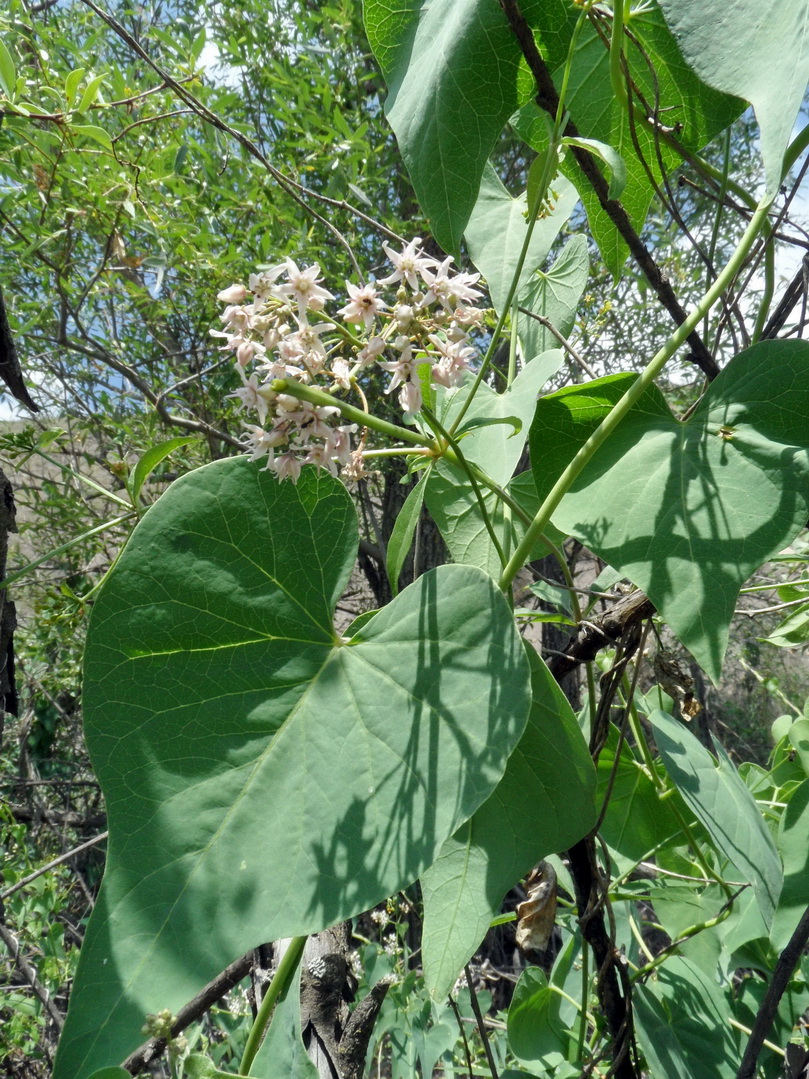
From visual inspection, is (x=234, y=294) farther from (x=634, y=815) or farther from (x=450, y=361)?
(x=634, y=815)

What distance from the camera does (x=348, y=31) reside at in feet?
6.68

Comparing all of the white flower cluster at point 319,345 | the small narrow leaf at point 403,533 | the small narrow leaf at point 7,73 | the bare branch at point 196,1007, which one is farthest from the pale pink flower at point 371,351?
the small narrow leaf at point 7,73

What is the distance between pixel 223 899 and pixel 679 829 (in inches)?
21.5

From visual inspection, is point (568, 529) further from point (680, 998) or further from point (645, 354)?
point (645, 354)

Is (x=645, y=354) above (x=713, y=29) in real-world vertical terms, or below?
above

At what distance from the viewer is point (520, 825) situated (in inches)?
18.1

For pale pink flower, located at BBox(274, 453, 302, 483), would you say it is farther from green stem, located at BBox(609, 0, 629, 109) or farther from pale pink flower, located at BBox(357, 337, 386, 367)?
green stem, located at BBox(609, 0, 629, 109)

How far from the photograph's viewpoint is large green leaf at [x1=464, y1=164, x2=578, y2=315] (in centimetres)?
61

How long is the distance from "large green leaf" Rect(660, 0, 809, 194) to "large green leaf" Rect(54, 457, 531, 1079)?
0.25 metres

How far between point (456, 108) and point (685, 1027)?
79 cm

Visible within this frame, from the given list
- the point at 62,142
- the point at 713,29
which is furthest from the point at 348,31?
the point at 713,29

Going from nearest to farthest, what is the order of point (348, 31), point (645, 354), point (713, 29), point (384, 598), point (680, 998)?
point (713, 29)
point (680, 998)
point (348, 31)
point (384, 598)
point (645, 354)

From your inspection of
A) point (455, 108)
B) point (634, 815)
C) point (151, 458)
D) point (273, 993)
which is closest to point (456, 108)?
point (455, 108)

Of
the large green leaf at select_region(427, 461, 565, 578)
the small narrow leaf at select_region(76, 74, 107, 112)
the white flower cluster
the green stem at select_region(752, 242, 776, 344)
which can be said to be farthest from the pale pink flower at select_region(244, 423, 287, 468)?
the small narrow leaf at select_region(76, 74, 107, 112)
